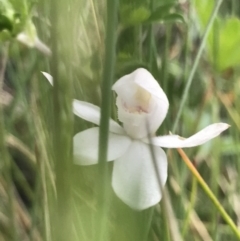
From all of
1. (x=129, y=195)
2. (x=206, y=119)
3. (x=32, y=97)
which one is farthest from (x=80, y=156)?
(x=206, y=119)

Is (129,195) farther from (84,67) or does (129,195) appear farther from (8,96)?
(8,96)

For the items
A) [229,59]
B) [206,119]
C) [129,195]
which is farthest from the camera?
[206,119]

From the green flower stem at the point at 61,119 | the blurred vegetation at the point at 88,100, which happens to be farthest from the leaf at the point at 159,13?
the green flower stem at the point at 61,119

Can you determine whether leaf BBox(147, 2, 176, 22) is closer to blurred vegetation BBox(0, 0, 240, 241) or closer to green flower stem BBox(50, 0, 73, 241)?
blurred vegetation BBox(0, 0, 240, 241)

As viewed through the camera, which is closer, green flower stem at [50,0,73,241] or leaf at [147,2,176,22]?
green flower stem at [50,0,73,241]

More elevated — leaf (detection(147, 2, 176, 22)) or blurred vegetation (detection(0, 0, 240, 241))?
leaf (detection(147, 2, 176, 22))

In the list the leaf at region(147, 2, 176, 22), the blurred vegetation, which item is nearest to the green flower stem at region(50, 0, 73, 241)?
the blurred vegetation
